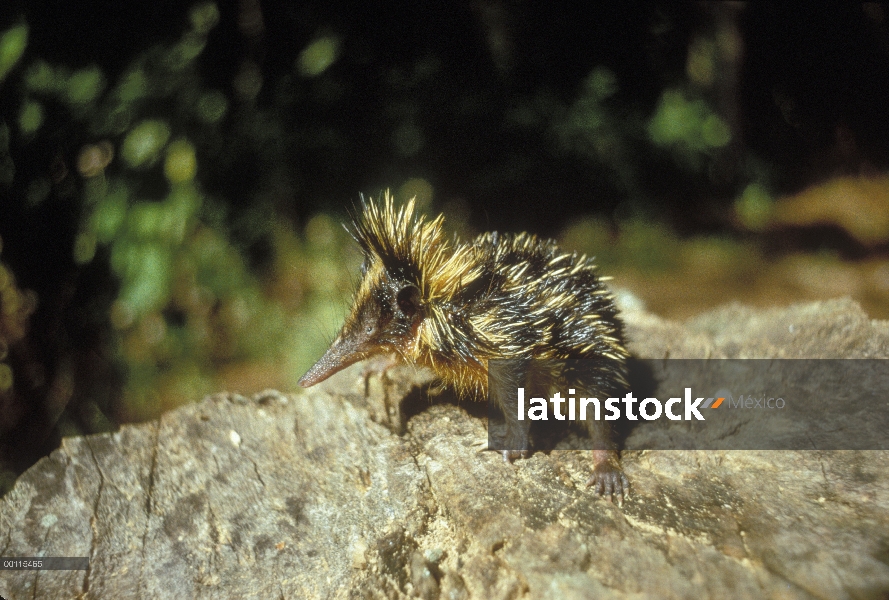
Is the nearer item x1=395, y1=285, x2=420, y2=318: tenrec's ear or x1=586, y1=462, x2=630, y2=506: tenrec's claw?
x1=586, y1=462, x2=630, y2=506: tenrec's claw

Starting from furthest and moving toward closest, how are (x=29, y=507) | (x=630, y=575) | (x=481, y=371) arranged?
(x=481, y=371) → (x=29, y=507) → (x=630, y=575)

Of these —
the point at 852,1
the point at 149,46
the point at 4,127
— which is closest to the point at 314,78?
the point at 149,46

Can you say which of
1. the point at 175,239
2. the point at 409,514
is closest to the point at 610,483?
the point at 409,514

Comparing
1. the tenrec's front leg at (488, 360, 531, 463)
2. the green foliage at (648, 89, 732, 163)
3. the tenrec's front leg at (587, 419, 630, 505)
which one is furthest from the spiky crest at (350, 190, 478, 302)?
the green foliage at (648, 89, 732, 163)

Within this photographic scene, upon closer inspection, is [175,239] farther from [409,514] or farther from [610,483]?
[610,483]

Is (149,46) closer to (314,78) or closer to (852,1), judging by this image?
(314,78)

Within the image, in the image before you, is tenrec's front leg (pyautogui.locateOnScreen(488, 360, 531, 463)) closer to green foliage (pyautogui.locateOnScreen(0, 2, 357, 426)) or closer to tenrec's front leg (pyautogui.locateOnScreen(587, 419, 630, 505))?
tenrec's front leg (pyautogui.locateOnScreen(587, 419, 630, 505))
